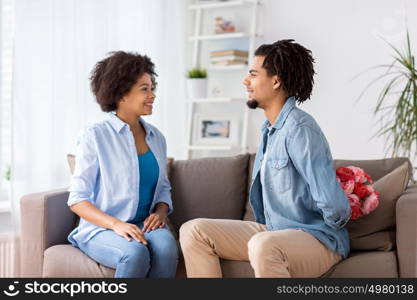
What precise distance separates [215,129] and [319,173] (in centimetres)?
239

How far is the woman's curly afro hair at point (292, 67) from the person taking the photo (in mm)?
2688

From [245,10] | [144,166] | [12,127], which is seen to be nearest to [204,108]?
[245,10]

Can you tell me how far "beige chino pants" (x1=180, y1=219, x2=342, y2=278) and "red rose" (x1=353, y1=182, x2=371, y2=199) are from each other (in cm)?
27

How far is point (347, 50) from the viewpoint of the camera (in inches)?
174

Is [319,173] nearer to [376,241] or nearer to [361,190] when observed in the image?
[361,190]

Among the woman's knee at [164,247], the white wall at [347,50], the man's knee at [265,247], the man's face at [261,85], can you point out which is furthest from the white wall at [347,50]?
the man's knee at [265,247]

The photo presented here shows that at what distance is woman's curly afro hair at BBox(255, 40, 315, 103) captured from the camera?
2688mm

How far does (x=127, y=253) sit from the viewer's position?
262 centimetres

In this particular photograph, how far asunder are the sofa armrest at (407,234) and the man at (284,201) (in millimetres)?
209

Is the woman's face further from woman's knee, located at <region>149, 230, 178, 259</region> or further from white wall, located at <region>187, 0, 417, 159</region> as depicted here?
white wall, located at <region>187, 0, 417, 159</region>

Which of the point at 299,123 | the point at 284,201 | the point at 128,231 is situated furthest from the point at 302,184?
the point at 128,231

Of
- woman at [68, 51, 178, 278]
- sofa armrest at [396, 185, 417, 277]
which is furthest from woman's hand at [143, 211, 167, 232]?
sofa armrest at [396, 185, 417, 277]

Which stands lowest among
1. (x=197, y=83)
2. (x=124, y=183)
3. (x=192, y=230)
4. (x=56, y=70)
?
(x=192, y=230)

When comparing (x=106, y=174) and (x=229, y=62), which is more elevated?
(x=229, y=62)
